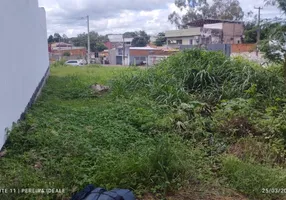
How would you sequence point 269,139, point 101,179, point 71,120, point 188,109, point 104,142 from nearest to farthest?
point 101,179
point 104,142
point 269,139
point 71,120
point 188,109

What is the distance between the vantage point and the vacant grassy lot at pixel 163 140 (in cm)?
232

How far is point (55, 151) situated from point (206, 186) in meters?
1.50

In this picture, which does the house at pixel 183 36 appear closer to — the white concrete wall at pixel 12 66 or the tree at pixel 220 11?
the tree at pixel 220 11

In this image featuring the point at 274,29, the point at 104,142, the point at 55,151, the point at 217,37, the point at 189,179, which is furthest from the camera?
the point at 217,37

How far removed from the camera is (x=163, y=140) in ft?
9.64

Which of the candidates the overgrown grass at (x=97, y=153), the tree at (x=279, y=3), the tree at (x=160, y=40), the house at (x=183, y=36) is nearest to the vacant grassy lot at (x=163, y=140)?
the overgrown grass at (x=97, y=153)

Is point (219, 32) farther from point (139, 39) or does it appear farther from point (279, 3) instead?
point (139, 39)

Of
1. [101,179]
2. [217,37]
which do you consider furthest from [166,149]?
[217,37]

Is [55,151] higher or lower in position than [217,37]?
lower

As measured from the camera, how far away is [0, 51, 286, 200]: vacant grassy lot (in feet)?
7.61

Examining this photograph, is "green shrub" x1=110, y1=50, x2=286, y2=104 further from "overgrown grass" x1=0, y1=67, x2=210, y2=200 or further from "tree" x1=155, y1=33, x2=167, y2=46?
"tree" x1=155, y1=33, x2=167, y2=46

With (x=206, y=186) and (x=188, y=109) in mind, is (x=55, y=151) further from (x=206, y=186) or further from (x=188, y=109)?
(x=188, y=109)

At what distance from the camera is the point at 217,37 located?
58.5 feet

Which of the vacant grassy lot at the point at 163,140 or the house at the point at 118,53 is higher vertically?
the house at the point at 118,53
